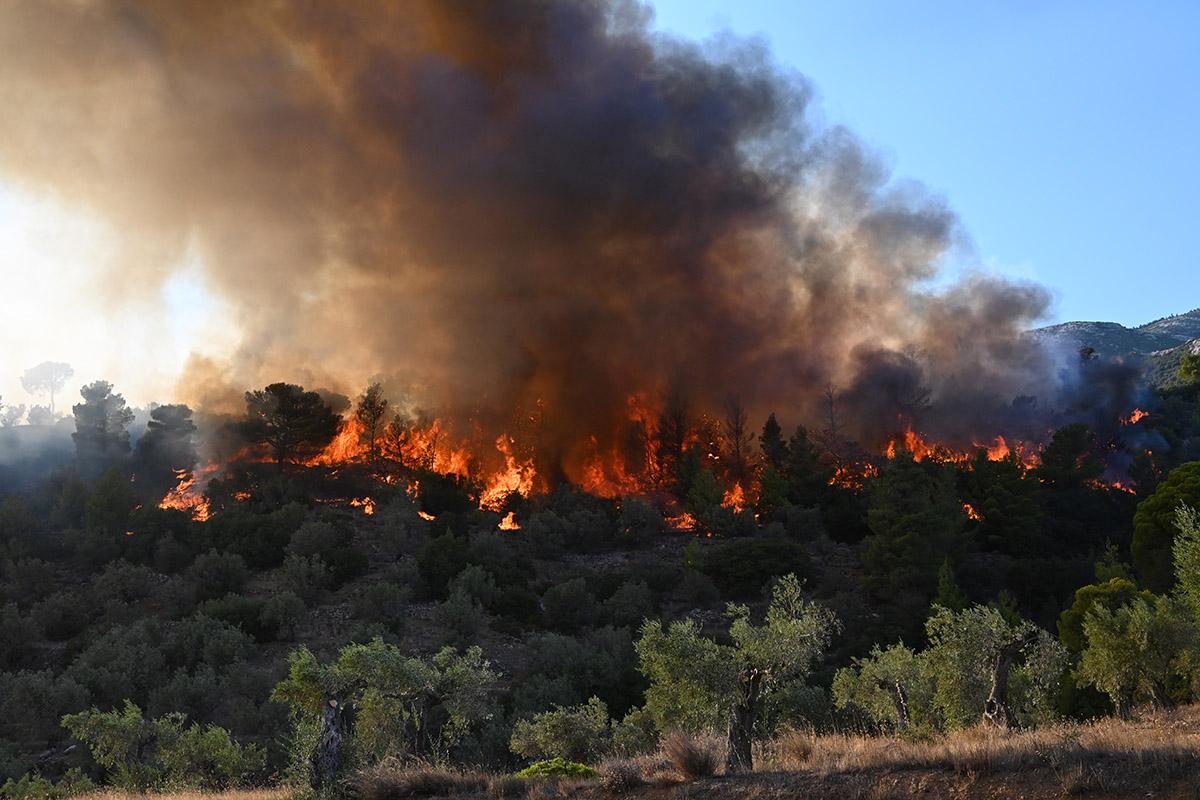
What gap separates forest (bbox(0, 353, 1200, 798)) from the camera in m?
21.6

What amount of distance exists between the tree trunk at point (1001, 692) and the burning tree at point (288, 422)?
66446 millimetres

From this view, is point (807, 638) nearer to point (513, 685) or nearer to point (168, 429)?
point (513, 685)

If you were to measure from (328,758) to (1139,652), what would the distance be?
22405mm

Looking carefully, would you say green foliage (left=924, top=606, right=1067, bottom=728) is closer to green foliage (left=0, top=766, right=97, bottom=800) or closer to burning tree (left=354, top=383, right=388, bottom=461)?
green foliage (left=0, top=766, right=97, bottom=800)

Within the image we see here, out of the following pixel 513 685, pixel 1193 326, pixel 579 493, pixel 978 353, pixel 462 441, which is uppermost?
pixel 1193 326

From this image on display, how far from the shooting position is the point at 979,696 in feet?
69.4

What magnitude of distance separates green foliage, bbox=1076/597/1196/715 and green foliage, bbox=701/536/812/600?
2942cm

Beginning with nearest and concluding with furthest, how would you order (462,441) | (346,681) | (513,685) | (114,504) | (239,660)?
(346,681) → (513,685) → (239,660) → (114,504) → (462,441)

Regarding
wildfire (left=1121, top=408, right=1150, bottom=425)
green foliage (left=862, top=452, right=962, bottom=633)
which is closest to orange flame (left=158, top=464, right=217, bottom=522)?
green foliage (left=862, top=452, right=962, bottom=633)

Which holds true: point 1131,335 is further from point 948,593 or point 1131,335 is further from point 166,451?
point 166,451

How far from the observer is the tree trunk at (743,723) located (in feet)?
51.8

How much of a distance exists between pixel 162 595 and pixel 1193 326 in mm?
181187

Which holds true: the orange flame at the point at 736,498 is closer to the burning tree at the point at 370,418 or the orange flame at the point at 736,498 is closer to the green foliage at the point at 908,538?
the green foliage at the point at 908,538

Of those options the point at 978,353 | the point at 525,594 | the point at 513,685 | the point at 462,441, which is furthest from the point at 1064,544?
the point at 462,441
